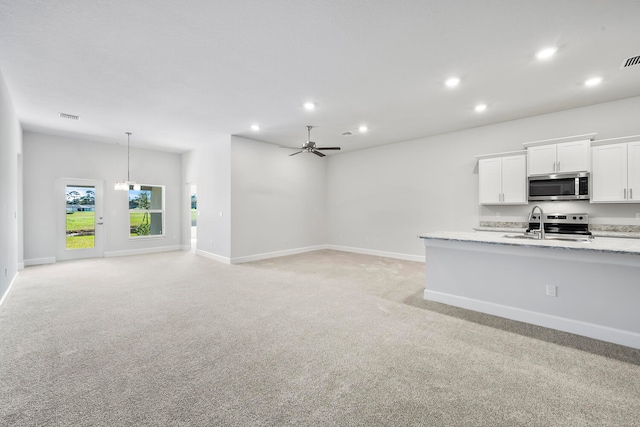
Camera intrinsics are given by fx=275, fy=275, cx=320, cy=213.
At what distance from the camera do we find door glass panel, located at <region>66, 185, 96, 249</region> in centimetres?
676

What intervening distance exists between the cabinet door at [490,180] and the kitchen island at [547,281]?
218cm

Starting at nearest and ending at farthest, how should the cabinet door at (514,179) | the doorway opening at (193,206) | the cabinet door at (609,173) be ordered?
the cabinet door at (609,173), the cabinet door at (514,179), the doorway opening at (193,206)

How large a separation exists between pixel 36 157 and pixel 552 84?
393 inches

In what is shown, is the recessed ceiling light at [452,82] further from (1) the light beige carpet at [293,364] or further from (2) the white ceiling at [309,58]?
(1) the light beige carpet at [293,364]

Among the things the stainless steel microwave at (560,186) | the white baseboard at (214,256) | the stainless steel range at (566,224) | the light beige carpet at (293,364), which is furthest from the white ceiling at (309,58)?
the white baseboard at (214,256)

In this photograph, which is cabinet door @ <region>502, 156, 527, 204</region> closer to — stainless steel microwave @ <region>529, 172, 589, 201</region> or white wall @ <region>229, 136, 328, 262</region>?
stainless steel microwave @ <region>529, 172, 589, 201</region>

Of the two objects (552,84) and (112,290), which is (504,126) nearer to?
(552,84)

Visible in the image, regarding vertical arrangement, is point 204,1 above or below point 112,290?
above

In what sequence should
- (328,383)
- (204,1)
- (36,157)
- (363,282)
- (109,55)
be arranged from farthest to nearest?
(36,157) → (363,282) → (109,55) → (204,1) → (328,383)

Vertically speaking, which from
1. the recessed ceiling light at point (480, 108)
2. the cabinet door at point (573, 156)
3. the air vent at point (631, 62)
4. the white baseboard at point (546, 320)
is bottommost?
the white baseboard at point (546, 320)

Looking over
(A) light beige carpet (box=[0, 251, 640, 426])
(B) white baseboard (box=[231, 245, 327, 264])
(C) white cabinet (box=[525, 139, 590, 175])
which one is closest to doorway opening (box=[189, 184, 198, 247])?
(B) white baseboard (box=[231, 245, 327, 264])

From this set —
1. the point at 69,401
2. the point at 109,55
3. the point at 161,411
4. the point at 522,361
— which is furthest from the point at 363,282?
the point at 109,55

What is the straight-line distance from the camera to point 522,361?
235cm

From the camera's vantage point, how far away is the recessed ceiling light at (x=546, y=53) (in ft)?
9.70
